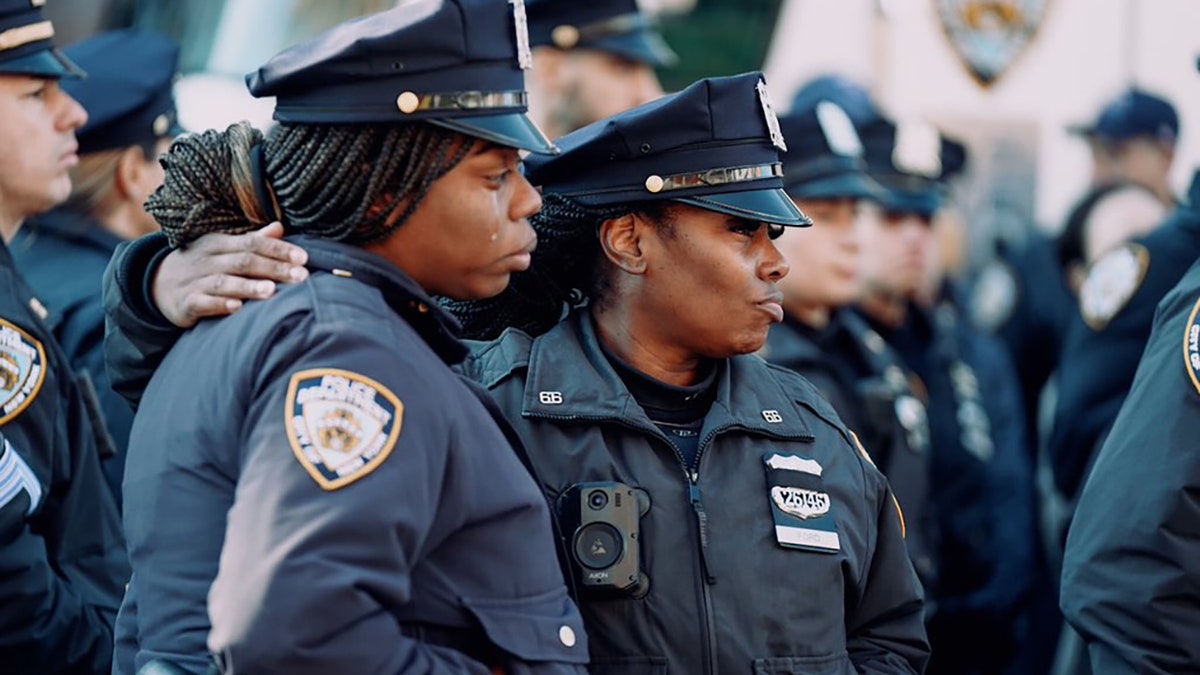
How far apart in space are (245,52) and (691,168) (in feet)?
13.8

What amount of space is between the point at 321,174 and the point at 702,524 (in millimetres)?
987

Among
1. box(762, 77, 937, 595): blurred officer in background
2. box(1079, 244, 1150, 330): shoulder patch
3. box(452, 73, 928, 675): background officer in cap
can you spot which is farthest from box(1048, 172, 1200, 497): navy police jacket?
box(452, 73, 928, 675): background officer in cap

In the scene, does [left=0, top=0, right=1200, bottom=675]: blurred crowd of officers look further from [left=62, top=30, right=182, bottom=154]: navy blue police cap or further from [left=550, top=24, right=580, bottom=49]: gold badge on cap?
[left=550, top=24, right=580, bottom=49]: gold badge on cap

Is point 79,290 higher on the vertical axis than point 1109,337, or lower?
higher

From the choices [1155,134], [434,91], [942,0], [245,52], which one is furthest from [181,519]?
[942,0]

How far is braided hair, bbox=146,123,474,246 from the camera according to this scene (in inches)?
111

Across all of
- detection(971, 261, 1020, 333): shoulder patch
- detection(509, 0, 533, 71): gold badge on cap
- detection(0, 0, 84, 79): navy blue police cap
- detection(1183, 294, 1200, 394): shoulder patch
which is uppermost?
detection(509, 0, 533, 71): gold badge on cap

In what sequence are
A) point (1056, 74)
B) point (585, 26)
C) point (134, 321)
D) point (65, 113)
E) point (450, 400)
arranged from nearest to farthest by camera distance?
point (450, 400)
point (134, 321)
point (65, 113)
point (585, 26)
point (1056, 74)

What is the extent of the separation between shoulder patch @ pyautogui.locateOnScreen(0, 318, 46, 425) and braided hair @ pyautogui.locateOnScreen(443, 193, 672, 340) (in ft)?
2.91

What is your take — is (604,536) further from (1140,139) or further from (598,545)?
(1140,139)

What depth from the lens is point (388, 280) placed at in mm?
2814

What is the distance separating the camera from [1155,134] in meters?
8.42

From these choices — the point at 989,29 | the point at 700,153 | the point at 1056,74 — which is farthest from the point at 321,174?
the point at 1056,74

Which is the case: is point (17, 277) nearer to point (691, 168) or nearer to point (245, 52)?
point (691, 168)
